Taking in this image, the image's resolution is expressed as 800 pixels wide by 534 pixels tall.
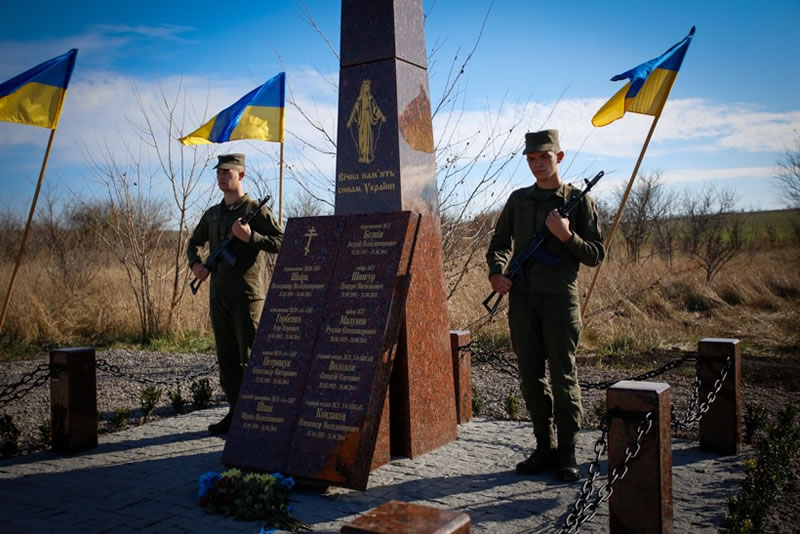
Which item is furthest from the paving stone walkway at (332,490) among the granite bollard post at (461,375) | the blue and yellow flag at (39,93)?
the blue and yellow flag at (39,93)

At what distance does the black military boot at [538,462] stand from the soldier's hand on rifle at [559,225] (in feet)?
5.01

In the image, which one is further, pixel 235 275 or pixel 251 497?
pixel 235 275

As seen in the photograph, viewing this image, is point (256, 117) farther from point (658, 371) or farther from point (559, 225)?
point (658, 371)

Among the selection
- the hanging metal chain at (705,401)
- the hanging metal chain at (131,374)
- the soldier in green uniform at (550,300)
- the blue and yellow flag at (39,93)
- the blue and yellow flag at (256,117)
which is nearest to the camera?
the soldier in green uniform at (550,300)

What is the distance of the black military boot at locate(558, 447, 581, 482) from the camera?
14.4 feet

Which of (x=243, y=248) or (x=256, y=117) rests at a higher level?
(x=256, y=117)

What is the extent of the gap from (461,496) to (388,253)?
5.58 ft

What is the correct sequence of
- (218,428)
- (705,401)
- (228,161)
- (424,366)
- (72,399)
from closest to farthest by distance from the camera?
(705,401)
(424,366)
(72,399)
(228,161)
(218,428)

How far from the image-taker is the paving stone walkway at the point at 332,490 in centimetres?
373

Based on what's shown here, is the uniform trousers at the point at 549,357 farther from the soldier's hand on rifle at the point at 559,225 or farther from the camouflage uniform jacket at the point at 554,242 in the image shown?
the soldier's hand on rifle at the point at 559,225

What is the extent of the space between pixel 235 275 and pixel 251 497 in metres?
2.24

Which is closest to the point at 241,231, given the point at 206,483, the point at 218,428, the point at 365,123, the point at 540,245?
the point at 365,123

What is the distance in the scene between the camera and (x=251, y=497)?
152 inches

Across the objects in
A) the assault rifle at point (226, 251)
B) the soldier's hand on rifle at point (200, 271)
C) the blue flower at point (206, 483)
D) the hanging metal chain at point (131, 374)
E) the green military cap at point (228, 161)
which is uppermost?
the green military cap at point (228, 161)
